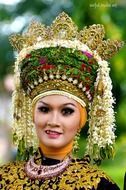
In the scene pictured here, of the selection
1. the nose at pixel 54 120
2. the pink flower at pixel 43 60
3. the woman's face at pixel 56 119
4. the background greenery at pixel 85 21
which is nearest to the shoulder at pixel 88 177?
the woman's face at pixel 56 119

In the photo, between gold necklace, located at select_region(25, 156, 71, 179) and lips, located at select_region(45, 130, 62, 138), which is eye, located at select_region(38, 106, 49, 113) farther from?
gold necklace, located at select_region(25, 156, 71, 179)

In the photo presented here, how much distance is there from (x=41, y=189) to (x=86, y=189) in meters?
0.25

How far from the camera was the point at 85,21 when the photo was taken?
12352mm

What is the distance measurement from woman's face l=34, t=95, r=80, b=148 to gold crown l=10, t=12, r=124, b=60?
0.35m

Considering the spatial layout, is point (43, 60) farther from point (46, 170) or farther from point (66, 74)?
point (46, 170)

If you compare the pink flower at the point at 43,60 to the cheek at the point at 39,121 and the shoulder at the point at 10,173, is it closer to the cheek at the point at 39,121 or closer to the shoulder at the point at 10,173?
the cheek at the point at 39,121

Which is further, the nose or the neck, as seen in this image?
the neck

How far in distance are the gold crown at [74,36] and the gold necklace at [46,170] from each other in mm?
642

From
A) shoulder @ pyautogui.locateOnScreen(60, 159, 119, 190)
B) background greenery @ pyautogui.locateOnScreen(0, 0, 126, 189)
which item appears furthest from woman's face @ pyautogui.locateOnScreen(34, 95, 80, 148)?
background greenery @ pyautogui.locateOnScreen(0, 0, 126, 189)

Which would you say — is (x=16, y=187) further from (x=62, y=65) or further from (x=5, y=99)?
(x=5, y=99)

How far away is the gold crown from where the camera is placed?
15.8 feet

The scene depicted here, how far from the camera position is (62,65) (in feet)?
15.4

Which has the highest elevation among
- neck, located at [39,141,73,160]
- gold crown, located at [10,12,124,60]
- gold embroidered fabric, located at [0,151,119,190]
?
gold crown, located at [10,12,124,60]

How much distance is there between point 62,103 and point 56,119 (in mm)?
95
